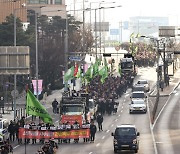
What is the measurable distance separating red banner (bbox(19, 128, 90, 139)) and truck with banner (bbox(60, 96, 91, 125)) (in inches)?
164

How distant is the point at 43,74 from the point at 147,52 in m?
55.3

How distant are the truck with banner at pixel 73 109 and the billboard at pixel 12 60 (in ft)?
17.6

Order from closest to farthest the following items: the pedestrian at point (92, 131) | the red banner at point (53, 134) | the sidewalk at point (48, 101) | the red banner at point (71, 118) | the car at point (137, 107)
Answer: the pedestrian at point (92, 131), the red banner at point (53, 134), the red banner at point (71, 118), the sidewalk at point (48, 101), the car at point (137, 107)

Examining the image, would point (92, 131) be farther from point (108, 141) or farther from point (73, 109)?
point (73, 109)

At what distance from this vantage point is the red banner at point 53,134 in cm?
4956

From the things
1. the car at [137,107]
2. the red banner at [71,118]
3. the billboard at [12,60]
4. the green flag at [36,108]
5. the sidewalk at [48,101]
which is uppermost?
the billboard at [12,60]

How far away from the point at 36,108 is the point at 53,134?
523 cm

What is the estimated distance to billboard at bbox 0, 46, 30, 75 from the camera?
4981cm

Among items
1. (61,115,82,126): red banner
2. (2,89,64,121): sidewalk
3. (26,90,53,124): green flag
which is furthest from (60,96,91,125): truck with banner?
(2,89,64,121): sidewalk

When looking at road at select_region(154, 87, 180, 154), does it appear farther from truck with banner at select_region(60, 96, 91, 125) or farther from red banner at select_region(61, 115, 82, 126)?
red banner at select_region(61, 115, 82, 126)

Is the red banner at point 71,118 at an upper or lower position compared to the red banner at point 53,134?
upper

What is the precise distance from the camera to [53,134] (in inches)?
1953

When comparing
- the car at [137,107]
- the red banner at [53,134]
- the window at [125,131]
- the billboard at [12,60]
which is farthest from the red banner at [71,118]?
the car at [137,107]

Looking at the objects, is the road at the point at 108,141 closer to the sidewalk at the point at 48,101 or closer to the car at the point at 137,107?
the car at the point at 137,107
